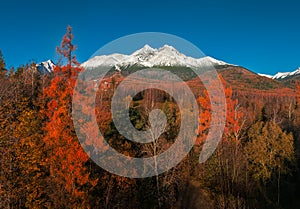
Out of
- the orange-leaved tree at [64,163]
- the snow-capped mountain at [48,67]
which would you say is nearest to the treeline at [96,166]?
the orange-leaved tree at [64,163]

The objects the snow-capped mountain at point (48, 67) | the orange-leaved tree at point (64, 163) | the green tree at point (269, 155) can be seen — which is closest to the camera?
the orange-leaved tree at point (64, 163)

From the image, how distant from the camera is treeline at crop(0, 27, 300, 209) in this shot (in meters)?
9.69

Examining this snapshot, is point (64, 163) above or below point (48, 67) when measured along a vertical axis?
below

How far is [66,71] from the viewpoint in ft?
46.5

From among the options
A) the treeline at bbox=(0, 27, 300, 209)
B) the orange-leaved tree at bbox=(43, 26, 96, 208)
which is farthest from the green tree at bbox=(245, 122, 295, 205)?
the orange-leaved tree at bbox=(43, 26, 96, 208)

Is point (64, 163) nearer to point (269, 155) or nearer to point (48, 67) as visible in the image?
point (48, 67)

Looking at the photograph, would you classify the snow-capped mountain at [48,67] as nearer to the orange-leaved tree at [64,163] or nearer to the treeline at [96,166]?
the treeline at [96,166]

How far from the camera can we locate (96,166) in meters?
17.9

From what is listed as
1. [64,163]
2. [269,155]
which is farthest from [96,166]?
[269,155]

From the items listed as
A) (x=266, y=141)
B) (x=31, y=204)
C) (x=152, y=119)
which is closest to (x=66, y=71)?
(x=31, y=204)

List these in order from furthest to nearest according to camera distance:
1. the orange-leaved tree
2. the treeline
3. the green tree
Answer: the green tree, the orange-leaved tree, the treeline

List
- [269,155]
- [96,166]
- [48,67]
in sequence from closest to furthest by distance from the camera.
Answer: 1. [96,166]
2. [48,67]
3. [269,155]

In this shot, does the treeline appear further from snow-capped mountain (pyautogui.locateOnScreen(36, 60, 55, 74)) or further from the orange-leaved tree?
snow-capped mountain (pyautogui.locateOnScreen(36, 60, 55, 74))

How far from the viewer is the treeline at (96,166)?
9.69 m
